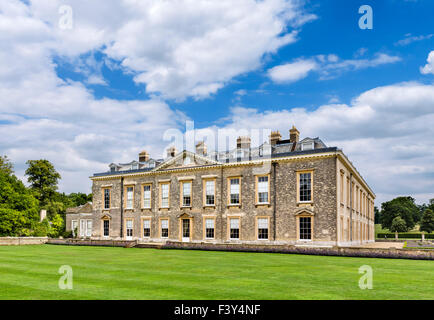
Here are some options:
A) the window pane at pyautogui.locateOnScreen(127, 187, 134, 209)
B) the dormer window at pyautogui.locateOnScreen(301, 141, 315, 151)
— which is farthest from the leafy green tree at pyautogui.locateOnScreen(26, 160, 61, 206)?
the dormer window at pyautogui.locateOnScreen(301, 141, 315, 151)

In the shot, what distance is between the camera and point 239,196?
3766cm

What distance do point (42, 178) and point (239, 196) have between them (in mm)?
52567

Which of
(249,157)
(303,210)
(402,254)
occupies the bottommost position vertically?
(402,254)

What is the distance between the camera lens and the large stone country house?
33344mm

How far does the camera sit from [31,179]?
75.8 m

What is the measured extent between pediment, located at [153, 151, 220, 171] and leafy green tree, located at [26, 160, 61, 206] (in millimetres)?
41440

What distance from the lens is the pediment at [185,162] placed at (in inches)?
1590

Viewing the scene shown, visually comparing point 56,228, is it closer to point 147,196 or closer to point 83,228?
point 83,228

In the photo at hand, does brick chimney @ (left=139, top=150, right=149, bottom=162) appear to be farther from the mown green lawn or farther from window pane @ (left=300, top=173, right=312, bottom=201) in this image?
the mown green lawn
